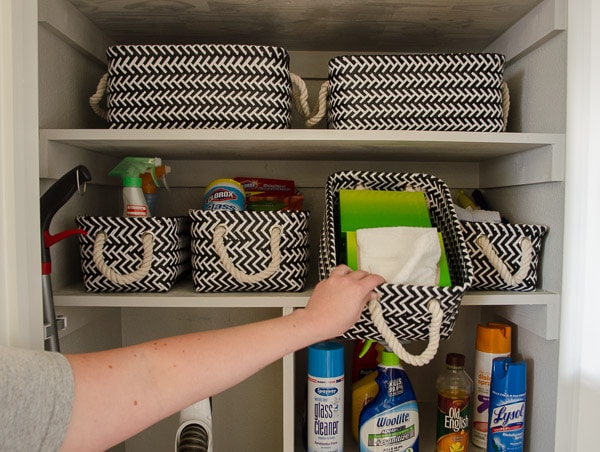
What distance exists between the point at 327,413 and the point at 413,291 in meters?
0.34

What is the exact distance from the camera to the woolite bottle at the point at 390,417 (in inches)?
41.3

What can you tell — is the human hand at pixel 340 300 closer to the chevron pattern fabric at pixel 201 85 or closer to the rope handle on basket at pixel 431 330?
the rope handle on basket at pixel 431 330

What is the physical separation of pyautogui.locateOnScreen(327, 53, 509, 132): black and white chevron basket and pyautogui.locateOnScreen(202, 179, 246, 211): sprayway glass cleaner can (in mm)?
264

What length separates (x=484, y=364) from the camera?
1.12 m

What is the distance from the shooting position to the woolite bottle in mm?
1049

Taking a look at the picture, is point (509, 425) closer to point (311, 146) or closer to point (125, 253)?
point (311, 146)

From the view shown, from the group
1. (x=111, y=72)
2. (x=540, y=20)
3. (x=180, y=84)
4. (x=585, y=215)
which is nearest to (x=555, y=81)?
(x=540, y=20)

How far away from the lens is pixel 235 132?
3.05ft

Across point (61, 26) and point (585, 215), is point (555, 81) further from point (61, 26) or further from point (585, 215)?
point (61, 26)

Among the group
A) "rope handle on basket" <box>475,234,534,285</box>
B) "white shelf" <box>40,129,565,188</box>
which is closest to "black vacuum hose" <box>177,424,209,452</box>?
"white shelf" <box>40,129,565,188</box>

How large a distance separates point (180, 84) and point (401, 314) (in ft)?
1.98

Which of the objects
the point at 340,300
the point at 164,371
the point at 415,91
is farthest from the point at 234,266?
the point at 415,91

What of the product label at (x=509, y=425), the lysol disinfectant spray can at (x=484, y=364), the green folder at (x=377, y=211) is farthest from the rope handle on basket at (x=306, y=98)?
the product label at (x=509, y=425)

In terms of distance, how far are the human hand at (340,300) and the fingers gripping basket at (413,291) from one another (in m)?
0.04
